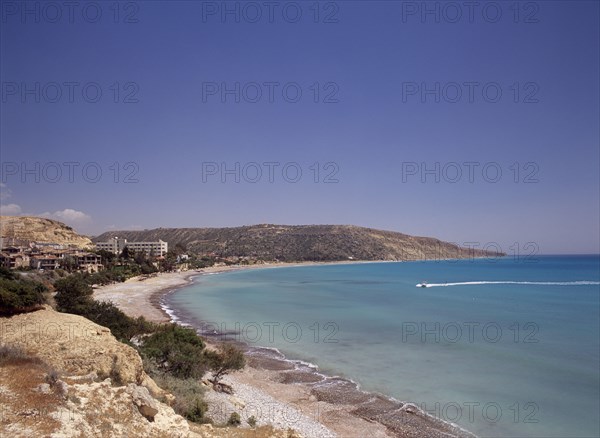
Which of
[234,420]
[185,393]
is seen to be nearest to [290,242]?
[185,393]

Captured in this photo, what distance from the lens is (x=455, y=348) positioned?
24156 millimetres

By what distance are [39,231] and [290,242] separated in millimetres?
81586

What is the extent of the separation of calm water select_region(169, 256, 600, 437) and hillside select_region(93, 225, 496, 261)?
3690 inches

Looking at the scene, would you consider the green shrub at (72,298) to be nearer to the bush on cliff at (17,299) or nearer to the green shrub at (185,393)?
the bush on cliff at (17,299)

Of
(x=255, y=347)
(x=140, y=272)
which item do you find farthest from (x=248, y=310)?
(x=140, y=272)

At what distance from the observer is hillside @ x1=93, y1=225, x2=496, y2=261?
14262cm

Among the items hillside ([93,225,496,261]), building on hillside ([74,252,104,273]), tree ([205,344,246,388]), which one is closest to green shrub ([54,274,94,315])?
tree ([205,344,246,388])

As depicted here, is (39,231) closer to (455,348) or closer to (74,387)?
(455,348)

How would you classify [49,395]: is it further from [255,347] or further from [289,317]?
[289,317]

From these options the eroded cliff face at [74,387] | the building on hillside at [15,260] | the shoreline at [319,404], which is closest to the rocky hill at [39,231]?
the building on hillside at [15,260]

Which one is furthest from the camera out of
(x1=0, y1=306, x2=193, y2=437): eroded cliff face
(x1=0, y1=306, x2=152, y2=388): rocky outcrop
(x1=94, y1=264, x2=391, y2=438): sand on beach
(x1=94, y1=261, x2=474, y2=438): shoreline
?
(x1=94, y1=261, x2=474, y2=438): shoreline

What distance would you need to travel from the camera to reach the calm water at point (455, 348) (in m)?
15.0

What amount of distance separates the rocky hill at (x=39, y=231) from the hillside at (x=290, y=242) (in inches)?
1900

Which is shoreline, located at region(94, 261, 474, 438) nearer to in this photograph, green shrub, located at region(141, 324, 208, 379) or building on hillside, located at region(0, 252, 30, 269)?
green shrub, located at region(141, 324, 208, 379)
